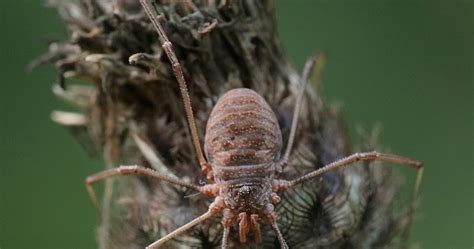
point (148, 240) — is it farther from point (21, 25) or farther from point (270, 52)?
point (21, 25)

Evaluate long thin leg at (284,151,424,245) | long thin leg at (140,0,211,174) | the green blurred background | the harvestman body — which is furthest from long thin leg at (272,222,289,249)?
the green blurred background

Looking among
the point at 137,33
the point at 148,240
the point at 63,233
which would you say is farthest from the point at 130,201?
the point at 63,233

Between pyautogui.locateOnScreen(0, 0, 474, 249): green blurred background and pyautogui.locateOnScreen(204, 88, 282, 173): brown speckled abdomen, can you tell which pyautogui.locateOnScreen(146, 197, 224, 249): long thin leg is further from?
pyautogui.locateOnScreen(0, 0, 474, 249): green blurred background

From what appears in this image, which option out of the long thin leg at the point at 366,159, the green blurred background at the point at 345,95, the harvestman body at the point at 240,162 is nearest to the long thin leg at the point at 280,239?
the harvestman body at the point at 240,162

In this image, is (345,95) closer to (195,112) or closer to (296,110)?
(296,110)

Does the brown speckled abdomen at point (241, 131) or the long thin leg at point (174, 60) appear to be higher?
the long thin leg at point (174, 60)

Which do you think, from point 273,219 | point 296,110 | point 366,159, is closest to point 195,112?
point 296,110

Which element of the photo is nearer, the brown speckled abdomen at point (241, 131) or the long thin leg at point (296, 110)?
the brown speckled abdomen at point (241, 131)

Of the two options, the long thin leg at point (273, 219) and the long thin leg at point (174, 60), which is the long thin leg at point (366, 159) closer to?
the long thin leg at point (273, 219)
